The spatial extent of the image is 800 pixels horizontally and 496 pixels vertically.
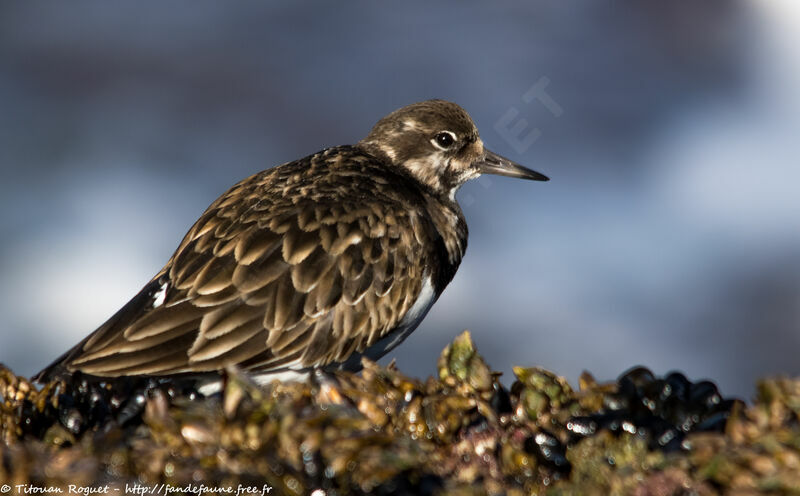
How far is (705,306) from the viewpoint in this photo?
25.5 ft

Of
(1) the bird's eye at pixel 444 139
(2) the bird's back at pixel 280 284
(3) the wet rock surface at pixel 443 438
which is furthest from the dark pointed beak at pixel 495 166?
(3) the wet rock surface at pixel 443 438

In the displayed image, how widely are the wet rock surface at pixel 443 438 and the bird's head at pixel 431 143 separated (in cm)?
225

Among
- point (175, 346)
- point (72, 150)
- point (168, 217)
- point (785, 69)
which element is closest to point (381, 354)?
point (175, 346)

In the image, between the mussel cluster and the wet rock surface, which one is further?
the mussel cluster

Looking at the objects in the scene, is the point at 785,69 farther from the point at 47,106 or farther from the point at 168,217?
the point at 47,106

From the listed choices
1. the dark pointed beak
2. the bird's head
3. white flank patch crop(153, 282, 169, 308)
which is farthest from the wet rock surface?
the dark pointed beak

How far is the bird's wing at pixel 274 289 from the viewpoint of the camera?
293 centimetres

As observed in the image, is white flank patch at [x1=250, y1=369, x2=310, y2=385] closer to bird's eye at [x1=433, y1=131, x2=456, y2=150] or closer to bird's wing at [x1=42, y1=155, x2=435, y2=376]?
bird's wing at [x1=42, y1=155, x2=435, y2=376]

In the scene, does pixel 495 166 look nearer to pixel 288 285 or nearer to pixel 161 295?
pixel 288 285

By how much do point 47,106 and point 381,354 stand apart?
6.90 metres

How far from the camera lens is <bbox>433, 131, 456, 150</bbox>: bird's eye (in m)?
4.16

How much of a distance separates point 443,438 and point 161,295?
5.33 feet

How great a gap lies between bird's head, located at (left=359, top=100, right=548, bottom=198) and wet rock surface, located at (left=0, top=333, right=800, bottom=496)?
2249 mm

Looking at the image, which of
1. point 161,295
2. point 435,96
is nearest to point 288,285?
point 161,295
